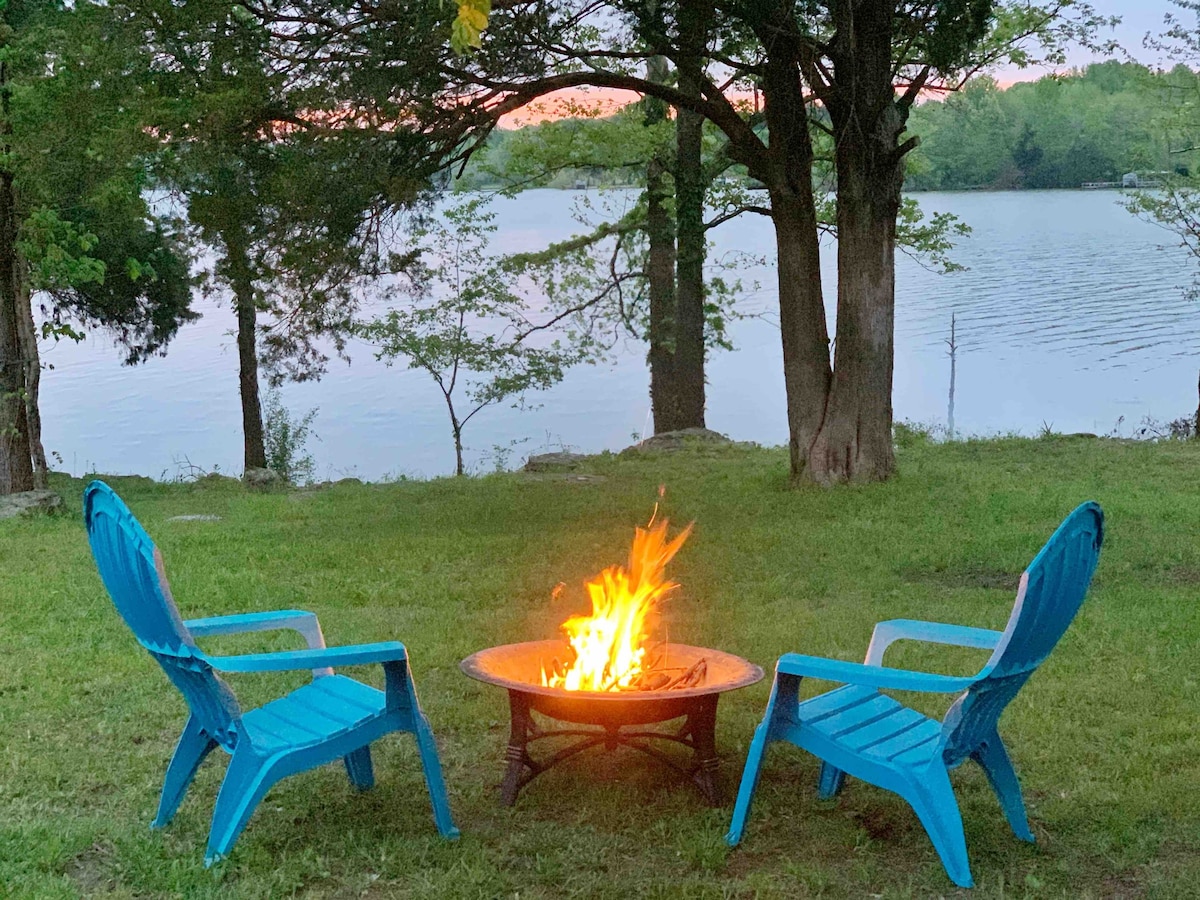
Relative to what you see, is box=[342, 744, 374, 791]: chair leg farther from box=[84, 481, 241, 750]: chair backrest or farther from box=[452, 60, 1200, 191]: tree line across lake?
box=[452, 60, 1200, 191]: tree line across lake

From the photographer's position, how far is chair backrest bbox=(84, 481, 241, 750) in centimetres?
337

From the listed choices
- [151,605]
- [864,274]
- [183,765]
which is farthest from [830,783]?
[864,274]

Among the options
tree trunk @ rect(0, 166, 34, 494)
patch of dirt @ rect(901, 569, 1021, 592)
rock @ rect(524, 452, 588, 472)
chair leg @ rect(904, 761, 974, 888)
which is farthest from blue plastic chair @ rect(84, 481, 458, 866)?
rock @ rect(524, 452, 588, 472)

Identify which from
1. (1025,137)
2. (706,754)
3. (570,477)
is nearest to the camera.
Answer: (706,754)

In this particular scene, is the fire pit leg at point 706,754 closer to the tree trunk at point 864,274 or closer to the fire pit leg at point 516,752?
the fire pit leg at point 516,752

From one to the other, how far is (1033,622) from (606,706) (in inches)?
51.0

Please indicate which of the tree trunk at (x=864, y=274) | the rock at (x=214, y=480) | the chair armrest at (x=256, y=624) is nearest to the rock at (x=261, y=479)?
the rock at (x=214, y=480)

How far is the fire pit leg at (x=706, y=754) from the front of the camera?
3.96 m

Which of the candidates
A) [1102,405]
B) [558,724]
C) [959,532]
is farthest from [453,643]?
[1102,405]

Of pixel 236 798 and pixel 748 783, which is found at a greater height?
pixel 236 798

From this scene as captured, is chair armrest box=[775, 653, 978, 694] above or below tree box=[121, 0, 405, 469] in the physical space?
below

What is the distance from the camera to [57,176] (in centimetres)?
1141

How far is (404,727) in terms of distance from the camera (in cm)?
375

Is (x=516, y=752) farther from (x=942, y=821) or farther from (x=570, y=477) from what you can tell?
(x=570, y=477)
